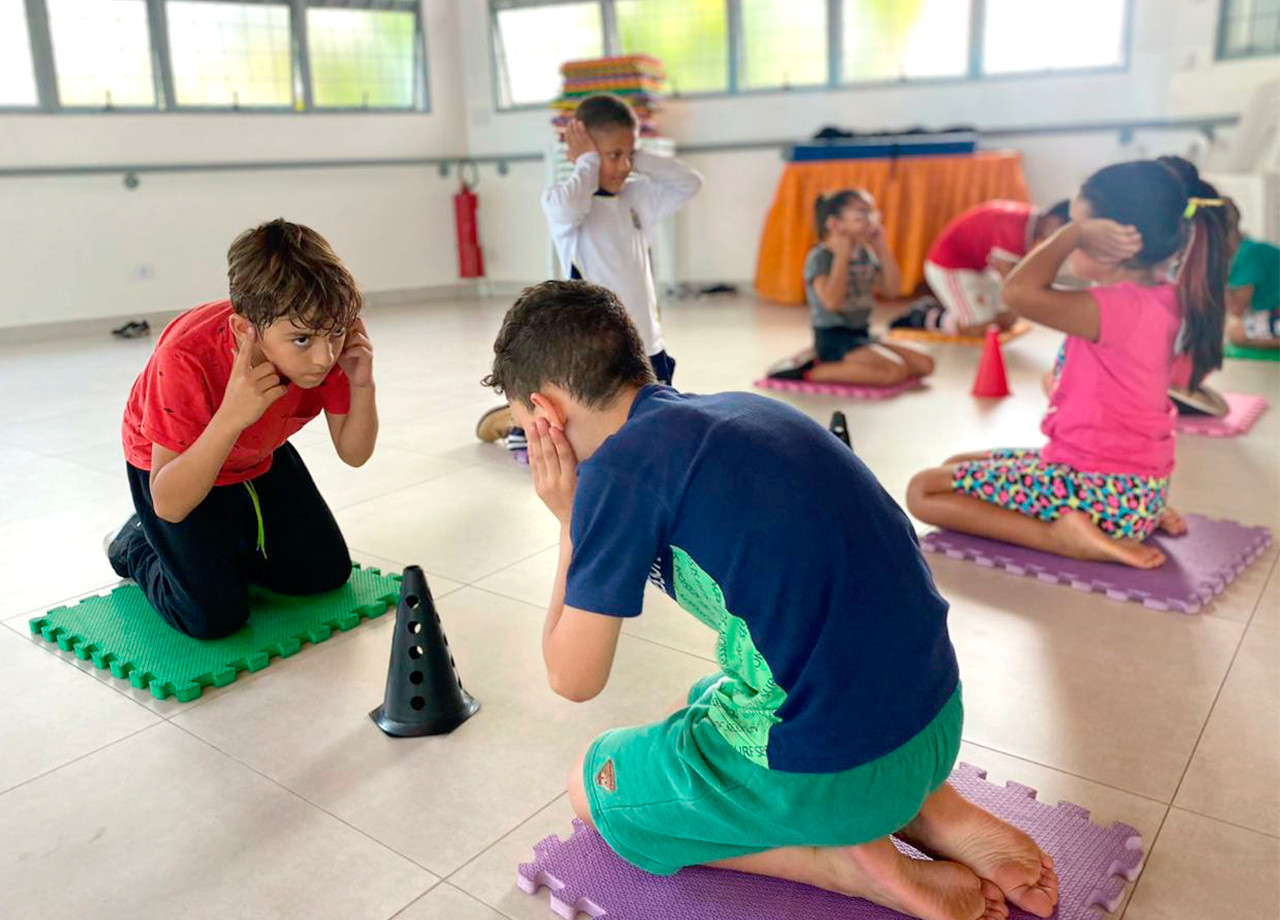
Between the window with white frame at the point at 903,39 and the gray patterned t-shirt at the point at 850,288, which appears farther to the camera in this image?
the window with white frame at the point at 903,39

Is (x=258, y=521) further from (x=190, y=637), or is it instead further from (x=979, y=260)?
(x=979, y=260)

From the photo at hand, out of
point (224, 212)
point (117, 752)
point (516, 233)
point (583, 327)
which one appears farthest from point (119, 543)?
point (516, 233)

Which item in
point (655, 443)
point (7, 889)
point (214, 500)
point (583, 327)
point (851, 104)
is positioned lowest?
point (7, 889)

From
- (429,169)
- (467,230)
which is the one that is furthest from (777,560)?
(429,169)

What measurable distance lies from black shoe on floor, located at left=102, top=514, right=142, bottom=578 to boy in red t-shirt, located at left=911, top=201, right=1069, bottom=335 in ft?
15.8

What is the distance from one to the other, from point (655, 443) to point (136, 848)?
1129mm

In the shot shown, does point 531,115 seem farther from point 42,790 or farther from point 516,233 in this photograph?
point 42,790

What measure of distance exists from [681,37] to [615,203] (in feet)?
18.8

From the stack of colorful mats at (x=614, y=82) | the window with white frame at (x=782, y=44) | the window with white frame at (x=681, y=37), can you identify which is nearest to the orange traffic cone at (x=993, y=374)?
the stack of colorful mats at (x=614, y=82)

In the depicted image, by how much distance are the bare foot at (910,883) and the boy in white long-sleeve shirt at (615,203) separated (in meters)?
2.07

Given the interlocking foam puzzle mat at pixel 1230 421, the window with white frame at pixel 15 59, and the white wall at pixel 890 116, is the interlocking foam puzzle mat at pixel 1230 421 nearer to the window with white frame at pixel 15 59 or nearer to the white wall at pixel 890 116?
the white wall at pixel 890 116

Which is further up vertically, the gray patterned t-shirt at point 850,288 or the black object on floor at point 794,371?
the gray patterned t-shirt at point 850,288

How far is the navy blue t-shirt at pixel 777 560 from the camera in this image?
1186 mm

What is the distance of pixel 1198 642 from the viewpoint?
2.24 metres
